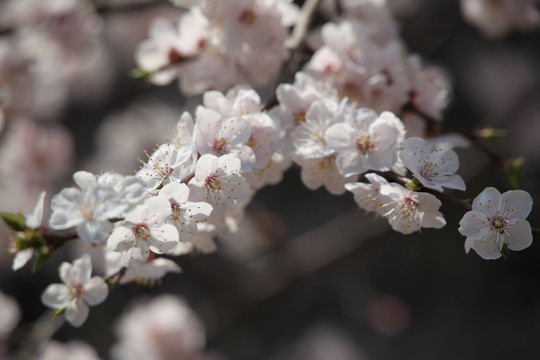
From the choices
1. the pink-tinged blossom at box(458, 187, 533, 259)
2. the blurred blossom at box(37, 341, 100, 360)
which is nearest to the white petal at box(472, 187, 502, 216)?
the pink-tinged blossom at box(458, 187, 533, 259)

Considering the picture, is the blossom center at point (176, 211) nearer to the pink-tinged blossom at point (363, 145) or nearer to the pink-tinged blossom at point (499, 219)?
the pink-tinged blossom at point (363, 145)

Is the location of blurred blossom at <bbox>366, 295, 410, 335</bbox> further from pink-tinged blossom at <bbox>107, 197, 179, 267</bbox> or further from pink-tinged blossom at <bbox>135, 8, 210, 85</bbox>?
pink-tinged blossom at <bbox>107, 197, 179, 267</bbox>

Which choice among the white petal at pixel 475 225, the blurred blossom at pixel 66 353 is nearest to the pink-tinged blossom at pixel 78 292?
the white petal at pixel 475 225

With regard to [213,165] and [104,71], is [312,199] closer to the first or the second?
[104,71]

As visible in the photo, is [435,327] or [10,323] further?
[435,327]

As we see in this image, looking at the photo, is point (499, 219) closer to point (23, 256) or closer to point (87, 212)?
point (87, 212)

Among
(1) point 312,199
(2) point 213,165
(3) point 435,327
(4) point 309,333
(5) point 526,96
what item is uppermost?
(2) point 213,165

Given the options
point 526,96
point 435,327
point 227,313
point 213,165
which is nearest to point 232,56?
point 213,165
